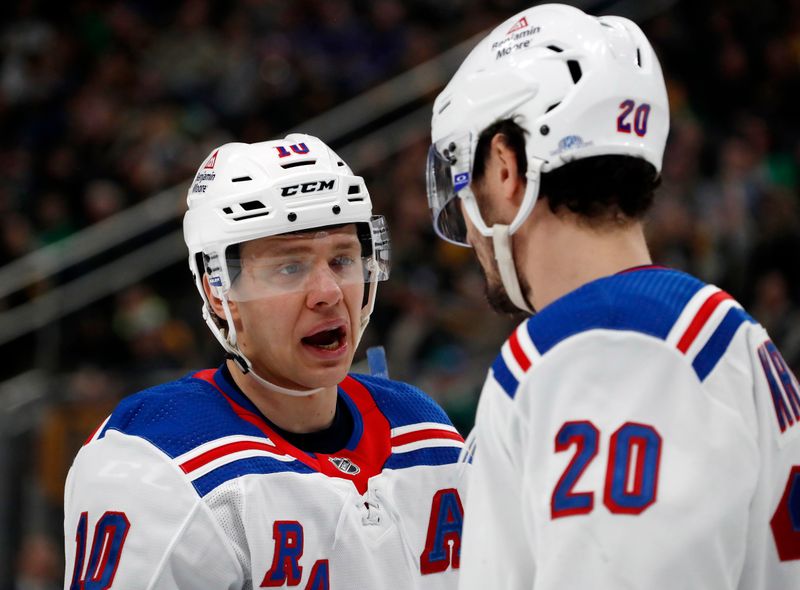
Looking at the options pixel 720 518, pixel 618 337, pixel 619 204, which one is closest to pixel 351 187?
pixel 619 204

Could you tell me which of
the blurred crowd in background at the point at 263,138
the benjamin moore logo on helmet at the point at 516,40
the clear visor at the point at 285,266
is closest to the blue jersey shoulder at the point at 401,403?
the clear visor at the point at 285,266

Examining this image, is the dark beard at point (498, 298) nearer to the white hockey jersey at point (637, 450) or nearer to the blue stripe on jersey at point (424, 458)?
the white hockey jersey at point (637, 450)

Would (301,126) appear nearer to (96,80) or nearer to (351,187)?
(96,80)

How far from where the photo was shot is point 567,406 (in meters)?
1.68

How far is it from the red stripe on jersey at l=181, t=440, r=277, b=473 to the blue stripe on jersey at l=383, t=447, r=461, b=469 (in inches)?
11.5

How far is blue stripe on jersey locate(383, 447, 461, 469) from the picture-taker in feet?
8.32

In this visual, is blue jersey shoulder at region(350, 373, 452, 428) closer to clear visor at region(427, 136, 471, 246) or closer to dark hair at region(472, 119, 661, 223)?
clear visor at region(427, 136, 471, 246)

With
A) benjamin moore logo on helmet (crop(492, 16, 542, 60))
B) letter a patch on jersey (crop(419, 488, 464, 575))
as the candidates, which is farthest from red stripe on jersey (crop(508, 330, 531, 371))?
letter a patch on jersey (crop(419, 488, 464, 575))

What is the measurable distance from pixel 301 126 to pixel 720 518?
5.67 metres

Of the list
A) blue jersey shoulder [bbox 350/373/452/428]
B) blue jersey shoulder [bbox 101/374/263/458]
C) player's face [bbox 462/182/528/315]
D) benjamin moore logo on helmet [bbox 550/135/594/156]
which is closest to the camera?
benjamin moore logo on helmet [bbox 550/135/594/156]

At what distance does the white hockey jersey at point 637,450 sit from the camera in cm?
163

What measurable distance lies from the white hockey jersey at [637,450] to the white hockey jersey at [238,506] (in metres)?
0.55

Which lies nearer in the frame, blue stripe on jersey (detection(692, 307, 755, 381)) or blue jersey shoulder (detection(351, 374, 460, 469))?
blue stripe on jersey (detection(692, 307, 755, 381))

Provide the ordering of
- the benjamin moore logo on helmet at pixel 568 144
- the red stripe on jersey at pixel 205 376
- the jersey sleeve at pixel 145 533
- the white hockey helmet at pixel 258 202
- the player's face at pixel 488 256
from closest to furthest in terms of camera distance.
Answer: the benjamin moore logo on helmet at pixel 568 144
the player's face at pixel 488 256
the jersey sleeve at pixel 145 533
the white hockey helmet at pixel 258 202
the red stripe on jersey at pixel 205 376
